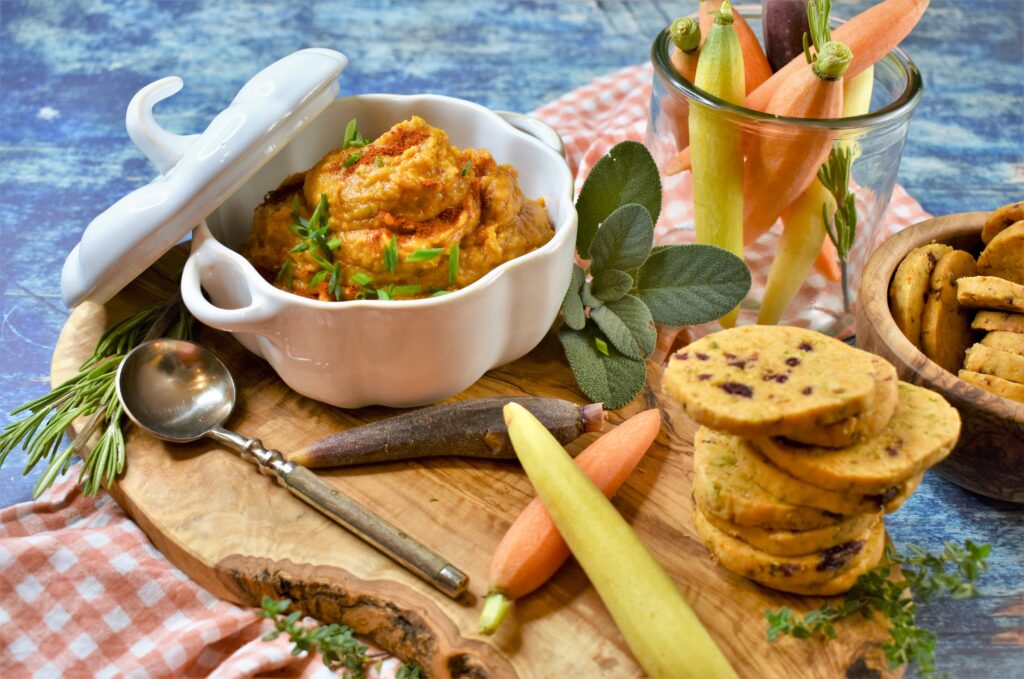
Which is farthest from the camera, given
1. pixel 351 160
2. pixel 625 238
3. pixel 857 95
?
pixel 857 95

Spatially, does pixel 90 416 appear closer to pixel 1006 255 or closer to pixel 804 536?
pixel 804 536

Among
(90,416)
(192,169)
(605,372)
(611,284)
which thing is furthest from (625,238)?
(90,416)

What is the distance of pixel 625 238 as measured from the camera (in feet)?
8.65

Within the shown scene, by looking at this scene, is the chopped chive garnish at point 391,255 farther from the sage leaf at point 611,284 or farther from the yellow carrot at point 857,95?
the yellow carrot at point 857,95

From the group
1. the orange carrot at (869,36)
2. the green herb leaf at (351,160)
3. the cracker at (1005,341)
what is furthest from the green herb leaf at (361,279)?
the cracker at (1005,341)

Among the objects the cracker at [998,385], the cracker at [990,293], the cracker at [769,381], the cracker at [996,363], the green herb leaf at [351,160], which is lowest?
the cracker at [998,385]

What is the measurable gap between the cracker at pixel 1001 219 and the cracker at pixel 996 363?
38 cm

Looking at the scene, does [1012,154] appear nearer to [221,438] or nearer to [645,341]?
[645,341]

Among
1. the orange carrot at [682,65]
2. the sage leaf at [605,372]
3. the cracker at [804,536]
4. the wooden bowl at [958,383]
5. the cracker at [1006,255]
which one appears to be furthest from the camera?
the orange carrot at [682,65]

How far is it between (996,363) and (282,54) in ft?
10.9

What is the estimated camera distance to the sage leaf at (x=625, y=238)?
2.61m

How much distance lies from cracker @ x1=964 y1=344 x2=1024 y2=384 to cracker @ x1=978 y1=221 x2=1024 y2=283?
237 mm

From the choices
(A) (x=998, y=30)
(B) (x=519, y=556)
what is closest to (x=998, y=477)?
(B) (x=519, y=556)

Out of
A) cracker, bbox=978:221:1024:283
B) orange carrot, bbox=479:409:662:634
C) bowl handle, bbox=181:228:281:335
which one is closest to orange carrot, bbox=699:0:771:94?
cracker, bbox=978:221:1024:283
